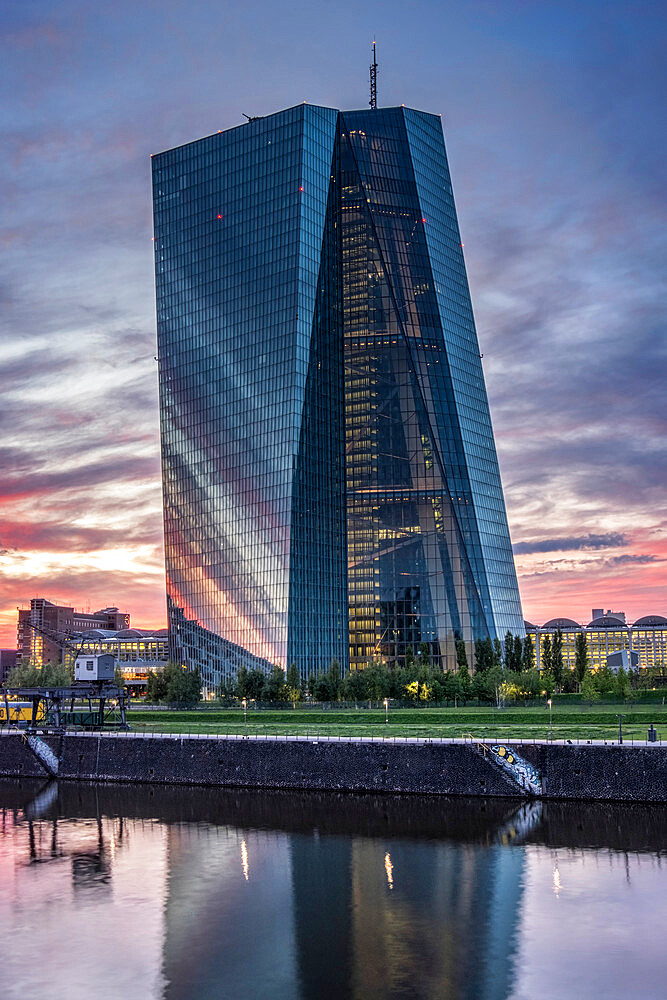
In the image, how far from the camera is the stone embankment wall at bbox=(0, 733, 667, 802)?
300 ft

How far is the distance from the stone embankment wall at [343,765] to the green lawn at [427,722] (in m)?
10.6

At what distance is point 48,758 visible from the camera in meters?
126

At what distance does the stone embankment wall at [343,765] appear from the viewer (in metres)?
91.4

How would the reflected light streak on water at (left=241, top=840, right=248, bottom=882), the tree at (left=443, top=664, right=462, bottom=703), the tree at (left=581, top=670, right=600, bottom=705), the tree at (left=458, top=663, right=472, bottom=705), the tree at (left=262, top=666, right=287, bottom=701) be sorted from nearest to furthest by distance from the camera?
the reflected light streak on water at (left=241, top=840, right=248, bottom=882), the tree at (left=581, top=670, right=600, bottom=705), the tree at (left=443, top=664, right=462, bottom=703), the tree at (left=458, top=663, right=472, bottom=705), the tree at (left=262, top=666, right=287, bottom=701)

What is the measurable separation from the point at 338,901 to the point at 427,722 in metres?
70.4

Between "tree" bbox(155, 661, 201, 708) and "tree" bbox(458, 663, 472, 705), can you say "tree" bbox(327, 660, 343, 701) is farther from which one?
"tree" bbox(155, 661, 201, 708)

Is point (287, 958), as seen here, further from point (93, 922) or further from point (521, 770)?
point (521, 770)

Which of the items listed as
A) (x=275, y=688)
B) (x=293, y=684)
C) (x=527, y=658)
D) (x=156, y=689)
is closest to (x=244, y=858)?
(x=275, y=688)

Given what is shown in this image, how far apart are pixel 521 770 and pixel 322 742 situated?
70.1ft

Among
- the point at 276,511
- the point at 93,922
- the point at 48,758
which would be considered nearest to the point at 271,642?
the point at 276,511

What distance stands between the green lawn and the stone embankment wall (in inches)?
417

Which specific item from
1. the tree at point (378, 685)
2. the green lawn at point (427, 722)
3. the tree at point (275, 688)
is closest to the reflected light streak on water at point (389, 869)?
the green lawn at point (427, 722)

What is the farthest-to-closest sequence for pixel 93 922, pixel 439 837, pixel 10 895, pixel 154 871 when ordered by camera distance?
pixel 439 837, pixel 154 871, pixel 10 895, pixel 93 922

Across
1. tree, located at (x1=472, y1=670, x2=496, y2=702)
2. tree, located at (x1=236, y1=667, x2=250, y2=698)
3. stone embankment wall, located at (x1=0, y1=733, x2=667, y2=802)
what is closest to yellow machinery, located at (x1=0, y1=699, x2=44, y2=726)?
stone embankment wall, located at (x1=0, y1=733, x2=667, y2=802)
